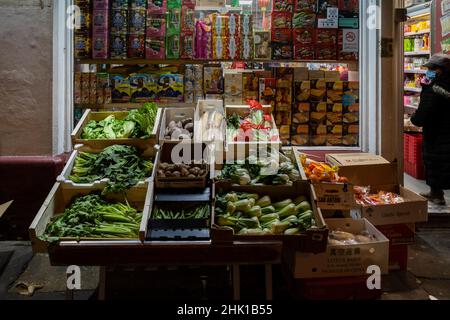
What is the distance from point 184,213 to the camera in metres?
4.00

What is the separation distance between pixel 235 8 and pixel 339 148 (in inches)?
80.1

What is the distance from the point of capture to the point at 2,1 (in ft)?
17.3

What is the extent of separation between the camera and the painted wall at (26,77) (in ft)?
17.3

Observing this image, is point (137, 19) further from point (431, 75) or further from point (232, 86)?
point (431, 75)

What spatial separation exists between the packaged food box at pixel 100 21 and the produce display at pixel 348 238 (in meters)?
3.33

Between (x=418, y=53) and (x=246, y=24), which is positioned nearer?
(x=246, y=24)

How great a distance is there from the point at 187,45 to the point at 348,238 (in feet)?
9.41

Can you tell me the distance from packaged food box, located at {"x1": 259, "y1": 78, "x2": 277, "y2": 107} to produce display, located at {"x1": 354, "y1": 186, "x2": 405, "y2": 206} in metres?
1.55

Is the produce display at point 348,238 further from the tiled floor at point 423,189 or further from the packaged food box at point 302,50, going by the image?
the packaged food box at point 302,50

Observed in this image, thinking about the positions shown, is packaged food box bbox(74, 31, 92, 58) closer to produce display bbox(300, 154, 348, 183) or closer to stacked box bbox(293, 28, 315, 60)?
stacked box bbox(293, 28, 315, 60)

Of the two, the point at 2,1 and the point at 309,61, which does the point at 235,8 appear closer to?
the point at 309,61

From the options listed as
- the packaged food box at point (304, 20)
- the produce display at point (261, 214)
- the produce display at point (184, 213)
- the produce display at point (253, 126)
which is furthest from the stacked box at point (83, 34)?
the produce display at point (261, 214)

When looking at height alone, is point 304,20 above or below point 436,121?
above

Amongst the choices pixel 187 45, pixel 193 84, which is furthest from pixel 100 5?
pixel 193 84
